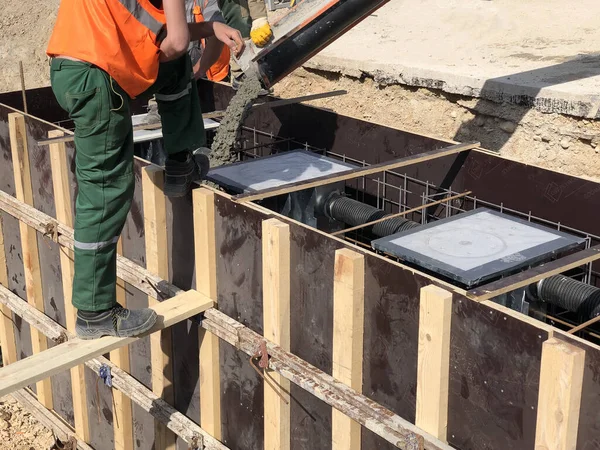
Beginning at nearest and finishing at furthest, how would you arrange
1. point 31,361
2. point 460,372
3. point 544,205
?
point 460,372 < point 31,361 < point 544,205

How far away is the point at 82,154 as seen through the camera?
444 cm

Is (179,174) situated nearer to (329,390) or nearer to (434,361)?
(329,390)

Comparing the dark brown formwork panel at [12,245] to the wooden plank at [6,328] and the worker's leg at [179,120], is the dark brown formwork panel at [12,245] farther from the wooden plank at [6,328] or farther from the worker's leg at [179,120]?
the worker's leg at [179,120]

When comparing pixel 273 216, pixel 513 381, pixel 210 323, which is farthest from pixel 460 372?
pixel 210 323

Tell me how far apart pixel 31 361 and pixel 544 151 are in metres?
5.24

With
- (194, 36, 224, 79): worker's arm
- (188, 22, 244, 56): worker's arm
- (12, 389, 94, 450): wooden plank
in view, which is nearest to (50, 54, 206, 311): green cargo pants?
(188, 22, 244, 56): worker's arm

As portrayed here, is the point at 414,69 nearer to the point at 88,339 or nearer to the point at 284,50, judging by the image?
the point at 284,50

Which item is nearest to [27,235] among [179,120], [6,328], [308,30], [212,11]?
[6,328]

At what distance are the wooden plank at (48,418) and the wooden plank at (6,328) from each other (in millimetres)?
408

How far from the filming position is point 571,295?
513 centimetres

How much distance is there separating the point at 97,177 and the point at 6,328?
440 cm

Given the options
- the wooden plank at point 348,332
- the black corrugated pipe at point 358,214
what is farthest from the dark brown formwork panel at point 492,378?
the black corrugated pipe at point 358,214

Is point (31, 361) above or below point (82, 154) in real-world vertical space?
below

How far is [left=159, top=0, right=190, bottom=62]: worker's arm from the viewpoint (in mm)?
4117
